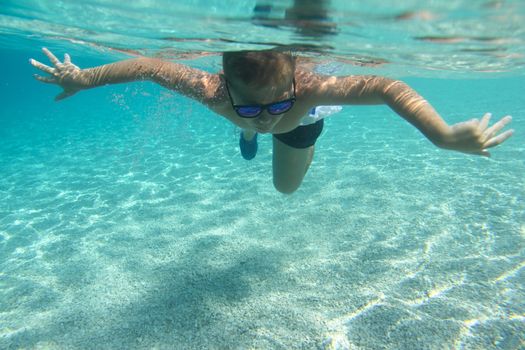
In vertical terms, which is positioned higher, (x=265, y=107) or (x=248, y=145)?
(x=265, y=107)

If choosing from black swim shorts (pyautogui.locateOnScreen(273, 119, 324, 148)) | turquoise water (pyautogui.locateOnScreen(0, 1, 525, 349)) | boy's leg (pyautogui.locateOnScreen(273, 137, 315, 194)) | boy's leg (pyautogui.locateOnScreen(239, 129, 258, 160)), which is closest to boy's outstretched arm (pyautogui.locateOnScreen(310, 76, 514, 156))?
black swim shorts (pyautogui.locateOnScreen(273, 119, 324, 148))

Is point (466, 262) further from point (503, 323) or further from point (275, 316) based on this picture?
point (275, 316)

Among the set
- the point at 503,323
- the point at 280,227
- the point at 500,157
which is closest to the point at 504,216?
the point at 503,323

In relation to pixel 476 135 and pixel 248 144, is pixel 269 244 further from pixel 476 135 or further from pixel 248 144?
pixel 476 135

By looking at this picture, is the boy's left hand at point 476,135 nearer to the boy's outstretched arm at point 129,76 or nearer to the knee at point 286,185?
the boy's outstretched arm at point 129,76

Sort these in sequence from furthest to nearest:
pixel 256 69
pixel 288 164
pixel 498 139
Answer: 1. pixel 288 164
2. pixel 256 69
3. pixel 498 139

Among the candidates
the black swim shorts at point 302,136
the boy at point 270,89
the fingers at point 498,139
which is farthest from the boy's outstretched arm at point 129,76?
the fingers at point 498,139

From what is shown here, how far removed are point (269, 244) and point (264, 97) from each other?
3.96 metres

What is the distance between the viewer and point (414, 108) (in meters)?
2.54

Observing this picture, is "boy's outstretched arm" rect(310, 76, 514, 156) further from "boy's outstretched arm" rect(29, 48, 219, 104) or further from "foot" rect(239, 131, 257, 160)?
"foot" rect(239, 131, 257, 160)

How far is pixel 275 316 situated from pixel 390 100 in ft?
11.4

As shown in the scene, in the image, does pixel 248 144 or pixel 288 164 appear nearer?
pixel 288 164

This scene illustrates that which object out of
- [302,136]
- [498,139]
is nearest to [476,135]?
[498,139]

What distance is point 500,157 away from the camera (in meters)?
11.7
